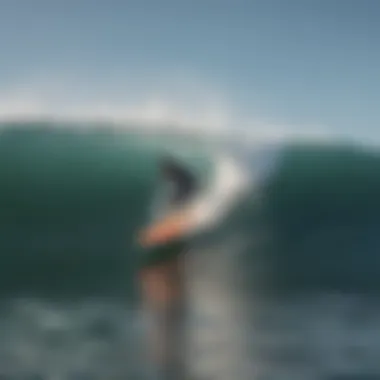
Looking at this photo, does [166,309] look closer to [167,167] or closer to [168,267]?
[168,267]

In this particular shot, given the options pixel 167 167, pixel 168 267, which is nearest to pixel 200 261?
pixel 168 267

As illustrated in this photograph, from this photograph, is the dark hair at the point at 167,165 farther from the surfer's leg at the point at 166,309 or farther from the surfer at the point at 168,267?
the surfer's leg at the point at 166,309

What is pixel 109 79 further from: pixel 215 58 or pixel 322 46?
pixel 322 46

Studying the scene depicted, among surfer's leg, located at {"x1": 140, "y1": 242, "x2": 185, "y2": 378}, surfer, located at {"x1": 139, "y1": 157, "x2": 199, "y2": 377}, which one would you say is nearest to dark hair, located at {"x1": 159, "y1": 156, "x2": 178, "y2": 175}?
surfer, located at {"x1": 139, "y1": 157, "x2": 199, "y2": 377}

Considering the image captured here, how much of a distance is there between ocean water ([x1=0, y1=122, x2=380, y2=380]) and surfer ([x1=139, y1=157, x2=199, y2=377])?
2cm

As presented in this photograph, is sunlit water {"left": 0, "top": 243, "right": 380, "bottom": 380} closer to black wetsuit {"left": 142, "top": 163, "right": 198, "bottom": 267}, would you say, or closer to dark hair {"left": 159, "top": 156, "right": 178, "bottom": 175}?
black wetsuit {"left": 142, "top": 163, "right": 198, "bottom": 267}

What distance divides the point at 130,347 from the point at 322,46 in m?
0.66

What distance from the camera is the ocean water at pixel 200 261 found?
51.6 inches

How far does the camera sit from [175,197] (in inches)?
52.9

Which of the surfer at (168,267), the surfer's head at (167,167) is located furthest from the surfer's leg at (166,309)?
the surfer's head at (167,167)

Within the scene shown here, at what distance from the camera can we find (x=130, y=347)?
4.33 feet

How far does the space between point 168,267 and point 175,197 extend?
5.0 inches

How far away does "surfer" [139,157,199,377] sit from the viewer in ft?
4.38

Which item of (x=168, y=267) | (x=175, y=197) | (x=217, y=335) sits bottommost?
(x=217, y=335)
